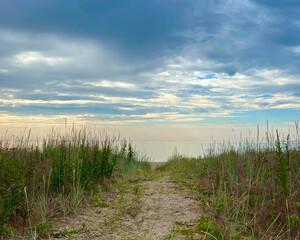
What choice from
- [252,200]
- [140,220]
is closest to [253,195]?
[252,200]

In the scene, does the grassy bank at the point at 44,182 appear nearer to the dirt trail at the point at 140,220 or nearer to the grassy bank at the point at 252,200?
the dirt trail at the point at 140,220

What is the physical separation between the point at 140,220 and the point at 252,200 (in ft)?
6.90

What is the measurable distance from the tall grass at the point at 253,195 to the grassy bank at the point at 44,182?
238 cm

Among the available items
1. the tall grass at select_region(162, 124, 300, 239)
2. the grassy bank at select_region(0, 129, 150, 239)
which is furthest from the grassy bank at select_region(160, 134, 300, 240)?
the grassy bank at select_region(0, 129, 150, 239)

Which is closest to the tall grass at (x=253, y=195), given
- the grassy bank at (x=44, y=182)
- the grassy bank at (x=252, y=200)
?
the grassy bank at (x=252, y=200)

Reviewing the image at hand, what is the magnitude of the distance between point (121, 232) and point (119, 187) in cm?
304

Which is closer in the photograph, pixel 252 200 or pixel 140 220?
pixel 140 220

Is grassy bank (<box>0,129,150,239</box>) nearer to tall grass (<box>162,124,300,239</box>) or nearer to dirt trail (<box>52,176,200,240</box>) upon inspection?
dirt trail (<box>52,176,200,240</box>)

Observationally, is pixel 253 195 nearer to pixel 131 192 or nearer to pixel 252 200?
pixel 252 200

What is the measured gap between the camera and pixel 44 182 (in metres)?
5.98

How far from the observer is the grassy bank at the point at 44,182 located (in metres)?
5.36

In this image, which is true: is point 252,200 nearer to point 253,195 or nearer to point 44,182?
point 253,195

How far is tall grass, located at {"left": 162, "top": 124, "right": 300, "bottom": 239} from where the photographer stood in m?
5.16

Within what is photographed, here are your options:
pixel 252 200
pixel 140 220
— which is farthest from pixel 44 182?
pixel 252 200
